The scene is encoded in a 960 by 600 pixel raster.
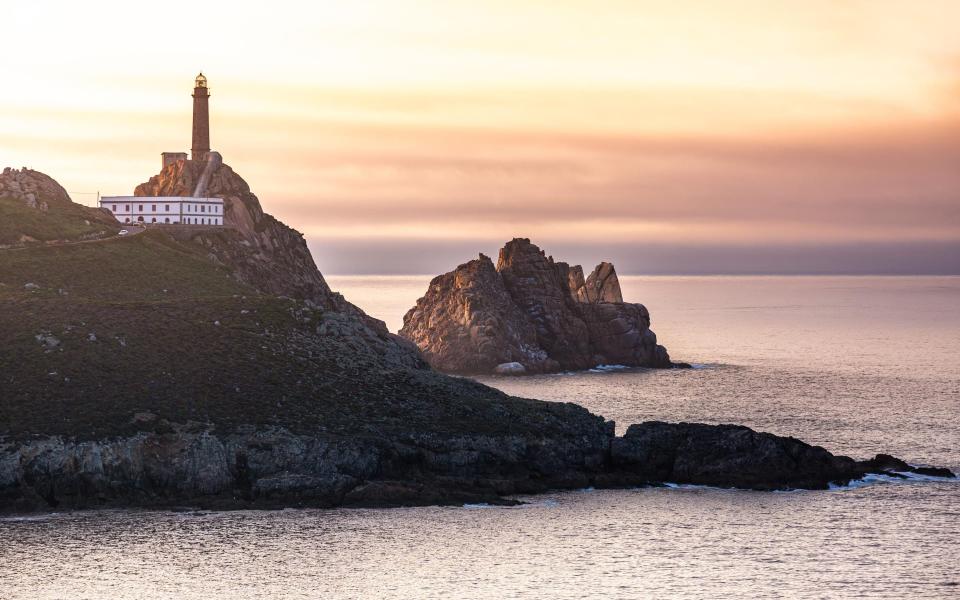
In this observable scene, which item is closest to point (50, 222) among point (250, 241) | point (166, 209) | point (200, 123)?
point (166, 209)

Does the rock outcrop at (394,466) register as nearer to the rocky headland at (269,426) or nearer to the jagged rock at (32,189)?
the rocky headland at (269,426)

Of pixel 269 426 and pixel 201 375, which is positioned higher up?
pixel 201 375

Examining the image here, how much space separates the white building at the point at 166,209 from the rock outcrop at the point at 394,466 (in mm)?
79777

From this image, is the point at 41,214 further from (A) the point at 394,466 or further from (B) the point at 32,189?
(A) the point at 394,466

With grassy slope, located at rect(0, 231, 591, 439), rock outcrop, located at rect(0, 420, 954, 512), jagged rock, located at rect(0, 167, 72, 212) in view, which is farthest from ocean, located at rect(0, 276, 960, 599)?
jagged rock, located at rect(0, 167, 72, 212)

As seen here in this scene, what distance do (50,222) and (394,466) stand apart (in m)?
74.8

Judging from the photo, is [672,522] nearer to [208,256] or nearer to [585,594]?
[585,594]

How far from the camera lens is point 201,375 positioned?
363 feet

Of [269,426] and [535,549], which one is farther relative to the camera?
[269,426]

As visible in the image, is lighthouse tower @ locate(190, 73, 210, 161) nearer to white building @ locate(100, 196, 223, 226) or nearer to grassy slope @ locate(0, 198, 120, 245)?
white building @ locate(100, 196, 223, 226)

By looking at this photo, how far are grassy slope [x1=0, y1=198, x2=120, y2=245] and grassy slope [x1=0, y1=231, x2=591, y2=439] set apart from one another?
19635 millimetres

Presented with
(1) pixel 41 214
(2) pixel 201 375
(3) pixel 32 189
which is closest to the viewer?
(2) pixel 201 375

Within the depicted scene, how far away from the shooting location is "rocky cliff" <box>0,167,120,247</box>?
151m

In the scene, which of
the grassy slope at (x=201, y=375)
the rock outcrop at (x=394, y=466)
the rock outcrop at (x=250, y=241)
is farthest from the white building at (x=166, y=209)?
the rock outcrop at (x=394, y=466)
